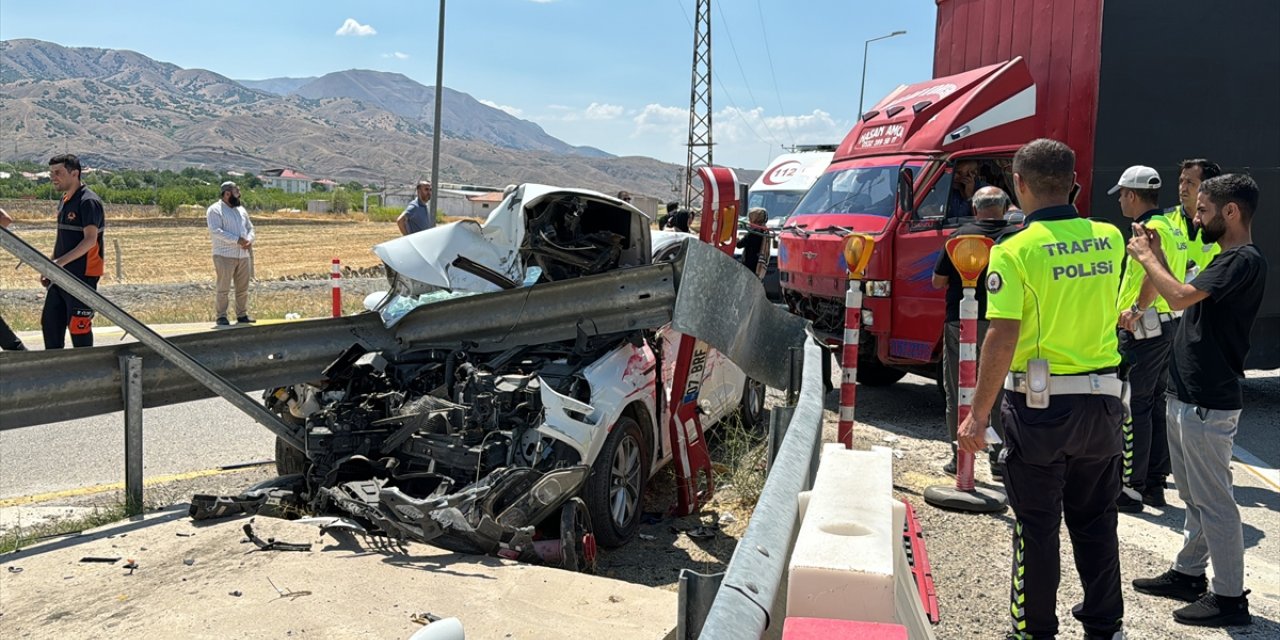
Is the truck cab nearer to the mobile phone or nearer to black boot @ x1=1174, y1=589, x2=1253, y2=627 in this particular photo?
black boot @ x1=1174, y1=589, x2=1253, y2=627

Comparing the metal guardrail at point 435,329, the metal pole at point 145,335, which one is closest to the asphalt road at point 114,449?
the metal guardrail at point 435,329

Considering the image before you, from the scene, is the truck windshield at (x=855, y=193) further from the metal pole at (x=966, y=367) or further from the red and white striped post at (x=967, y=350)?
the metal pole at (x=966, y=367)

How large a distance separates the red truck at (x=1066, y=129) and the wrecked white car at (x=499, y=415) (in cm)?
320

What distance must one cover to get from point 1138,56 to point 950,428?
3.96 metres

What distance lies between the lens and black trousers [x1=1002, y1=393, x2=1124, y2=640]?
368 cm

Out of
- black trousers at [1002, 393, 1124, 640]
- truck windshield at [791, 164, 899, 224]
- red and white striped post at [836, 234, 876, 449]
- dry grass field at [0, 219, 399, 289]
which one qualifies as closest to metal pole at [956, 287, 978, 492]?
red and white striped post at [836, 234, 876, 449]

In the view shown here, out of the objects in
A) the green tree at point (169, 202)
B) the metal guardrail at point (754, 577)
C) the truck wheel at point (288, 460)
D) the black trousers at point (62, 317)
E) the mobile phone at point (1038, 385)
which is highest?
the green tree at point (169, 202)

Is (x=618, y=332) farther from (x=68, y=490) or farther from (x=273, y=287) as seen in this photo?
(x=273, y=287)

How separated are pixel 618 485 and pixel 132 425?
2.56 metres

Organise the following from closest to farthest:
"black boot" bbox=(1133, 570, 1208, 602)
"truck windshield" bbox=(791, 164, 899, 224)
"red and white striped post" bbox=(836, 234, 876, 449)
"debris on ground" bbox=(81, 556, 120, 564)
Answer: "debris on ground" bbox=(81, 556, 120, 564), "black boot" bbox=(1133, 570, 1208, 602), "red and white striped post" bbox=(836, 234, 876, 449), "truck windshield" bbox=(791, 164, 899, 224)

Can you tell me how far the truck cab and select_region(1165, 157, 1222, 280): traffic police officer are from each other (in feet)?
7.52

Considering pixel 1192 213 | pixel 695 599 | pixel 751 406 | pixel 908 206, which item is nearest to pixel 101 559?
pixel 695 599

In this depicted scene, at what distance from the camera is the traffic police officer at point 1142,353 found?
237 inches

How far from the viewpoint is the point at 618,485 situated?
5.29 metres
